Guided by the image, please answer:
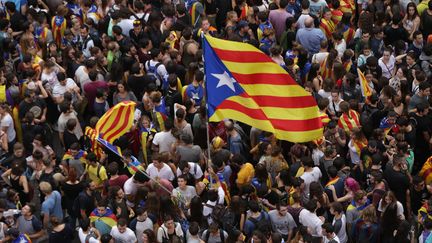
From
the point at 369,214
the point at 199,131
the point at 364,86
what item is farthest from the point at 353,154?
the point at 199,131

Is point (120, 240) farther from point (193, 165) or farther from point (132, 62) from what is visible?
point (132, 62)

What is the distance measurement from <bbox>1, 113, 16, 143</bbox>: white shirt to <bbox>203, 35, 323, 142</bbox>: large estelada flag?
4541 millimetres

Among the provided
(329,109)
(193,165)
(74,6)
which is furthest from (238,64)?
(74,6)

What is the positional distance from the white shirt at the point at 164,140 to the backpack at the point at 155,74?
1.91m

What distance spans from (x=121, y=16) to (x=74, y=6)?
1344 millimetres

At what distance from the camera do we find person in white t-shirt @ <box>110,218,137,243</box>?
1822cm

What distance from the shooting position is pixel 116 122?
794 inches

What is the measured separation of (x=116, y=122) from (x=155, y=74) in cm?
268

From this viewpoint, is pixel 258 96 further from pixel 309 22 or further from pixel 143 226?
pixel 309 22

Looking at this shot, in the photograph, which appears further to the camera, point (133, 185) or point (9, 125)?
point (9, 125)

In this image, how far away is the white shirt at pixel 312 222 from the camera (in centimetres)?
1856

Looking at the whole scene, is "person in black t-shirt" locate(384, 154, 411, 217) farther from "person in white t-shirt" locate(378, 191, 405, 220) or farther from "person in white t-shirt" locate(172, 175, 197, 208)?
"person in white t-shirt" locate(172, 175, 197, 208)

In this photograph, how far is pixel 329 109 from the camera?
21.6 meters

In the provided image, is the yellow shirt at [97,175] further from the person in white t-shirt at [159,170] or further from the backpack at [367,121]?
the backpack at [367,121]
